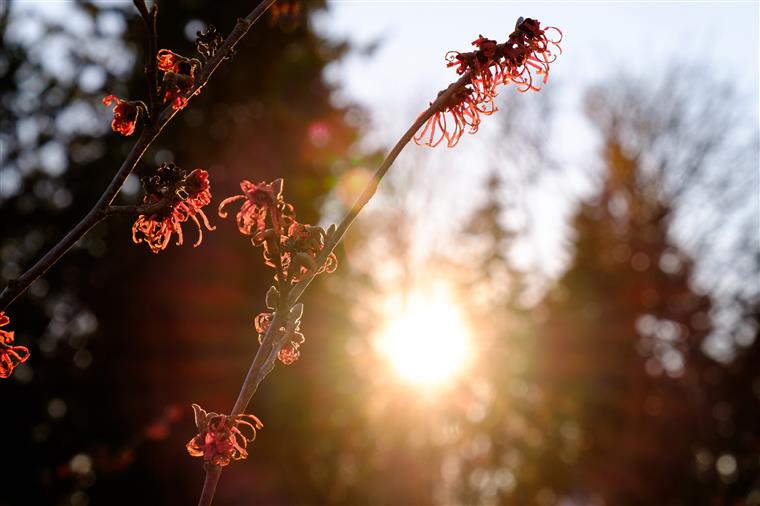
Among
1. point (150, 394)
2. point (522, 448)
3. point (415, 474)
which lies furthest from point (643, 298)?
point (150, 394)

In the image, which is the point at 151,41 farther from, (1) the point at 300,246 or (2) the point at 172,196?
(1) the point at 300,246

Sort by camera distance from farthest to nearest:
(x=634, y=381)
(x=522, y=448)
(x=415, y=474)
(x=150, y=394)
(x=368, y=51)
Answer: (x=522, y=448), (x=634, y=381), (x=415, y=474), (x=368, y=51), (x=150, y=394)

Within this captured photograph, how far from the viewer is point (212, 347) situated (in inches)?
415

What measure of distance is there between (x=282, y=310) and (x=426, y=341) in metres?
15.3

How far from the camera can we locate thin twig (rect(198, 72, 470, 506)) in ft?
4.17

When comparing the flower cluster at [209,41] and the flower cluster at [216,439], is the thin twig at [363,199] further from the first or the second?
the flower cluster at [209,41]

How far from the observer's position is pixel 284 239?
1.43m

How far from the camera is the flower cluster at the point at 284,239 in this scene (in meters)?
1.36

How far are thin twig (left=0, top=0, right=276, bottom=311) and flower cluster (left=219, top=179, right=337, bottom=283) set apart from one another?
23 centimetres

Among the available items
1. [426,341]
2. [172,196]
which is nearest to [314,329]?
[426,341]

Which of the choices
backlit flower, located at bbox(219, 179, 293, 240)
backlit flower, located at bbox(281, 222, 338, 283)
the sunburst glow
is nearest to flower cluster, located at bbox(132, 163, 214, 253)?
backlit flower, located at bbox(219, 179, 293, 240)

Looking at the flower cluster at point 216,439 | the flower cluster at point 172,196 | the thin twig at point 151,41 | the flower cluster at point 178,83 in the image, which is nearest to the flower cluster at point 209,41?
the flower cluster at point 178,83

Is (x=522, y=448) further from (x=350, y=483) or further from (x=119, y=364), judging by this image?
(x=119, y=364)

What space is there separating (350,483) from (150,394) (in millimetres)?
5469
